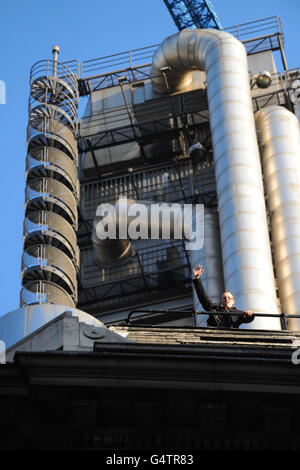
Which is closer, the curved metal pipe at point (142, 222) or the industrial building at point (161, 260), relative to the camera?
the industrial building at point (161, 260)

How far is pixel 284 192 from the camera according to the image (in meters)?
42.1

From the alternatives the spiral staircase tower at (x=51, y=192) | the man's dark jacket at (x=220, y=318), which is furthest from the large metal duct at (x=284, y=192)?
the man's dark jacket at (x=220, y=318)

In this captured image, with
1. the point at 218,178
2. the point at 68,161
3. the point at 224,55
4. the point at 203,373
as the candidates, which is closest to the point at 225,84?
the point at 224,55

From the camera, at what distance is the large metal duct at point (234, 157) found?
1448 inches

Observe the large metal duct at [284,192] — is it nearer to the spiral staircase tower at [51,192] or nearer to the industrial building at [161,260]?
the industrial building at [161,260]

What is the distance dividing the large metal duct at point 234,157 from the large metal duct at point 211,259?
2.02m

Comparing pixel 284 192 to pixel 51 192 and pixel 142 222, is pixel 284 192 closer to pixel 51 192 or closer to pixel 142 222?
pixel 142 222

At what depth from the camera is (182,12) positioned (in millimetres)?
76125

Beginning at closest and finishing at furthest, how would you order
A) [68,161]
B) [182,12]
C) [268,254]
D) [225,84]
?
[268,254]
[225,84]
[68,161]
[182,12]

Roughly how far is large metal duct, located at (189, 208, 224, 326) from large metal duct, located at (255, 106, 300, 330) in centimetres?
240

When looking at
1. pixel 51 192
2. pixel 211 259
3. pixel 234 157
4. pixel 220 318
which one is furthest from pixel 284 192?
pixel 220 318
